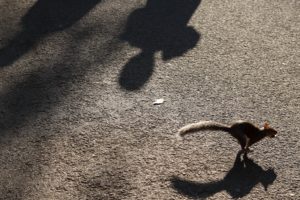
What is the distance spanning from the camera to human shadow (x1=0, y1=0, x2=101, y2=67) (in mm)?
5773

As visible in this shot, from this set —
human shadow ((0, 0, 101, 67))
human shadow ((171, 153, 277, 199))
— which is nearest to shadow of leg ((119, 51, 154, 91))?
human shadow ((0, 0, 101, 67))

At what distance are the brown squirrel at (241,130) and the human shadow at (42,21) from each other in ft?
8.68

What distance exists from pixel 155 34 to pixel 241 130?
236 cm

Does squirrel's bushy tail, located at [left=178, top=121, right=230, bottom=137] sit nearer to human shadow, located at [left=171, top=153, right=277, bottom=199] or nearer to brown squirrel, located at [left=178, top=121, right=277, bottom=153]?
brown squirrel, located at [left=178, top=121, right=277, bottom=153]

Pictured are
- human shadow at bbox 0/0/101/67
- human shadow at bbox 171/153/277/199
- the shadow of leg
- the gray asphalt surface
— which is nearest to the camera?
human shadow at bbox 171/153/277/199

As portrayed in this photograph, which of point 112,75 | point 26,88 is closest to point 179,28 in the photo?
point 112,75

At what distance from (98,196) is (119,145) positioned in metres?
0.61

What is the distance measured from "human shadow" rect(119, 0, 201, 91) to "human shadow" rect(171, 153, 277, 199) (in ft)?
4.91

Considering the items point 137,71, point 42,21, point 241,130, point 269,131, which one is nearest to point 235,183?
point 241,130

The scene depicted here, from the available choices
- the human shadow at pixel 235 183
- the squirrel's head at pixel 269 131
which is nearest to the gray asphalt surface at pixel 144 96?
the human shadow at pixel 235 183

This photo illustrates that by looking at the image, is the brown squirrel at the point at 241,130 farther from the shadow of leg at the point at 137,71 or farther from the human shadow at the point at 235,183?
the shadow of leg at the point at 137,71

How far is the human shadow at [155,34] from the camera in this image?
5259mm

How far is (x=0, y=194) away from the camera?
3.88 metres

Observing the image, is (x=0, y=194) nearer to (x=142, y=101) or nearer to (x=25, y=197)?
(x=25, y=197)
